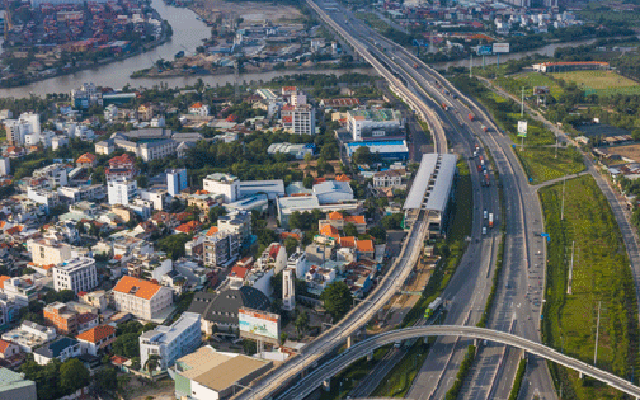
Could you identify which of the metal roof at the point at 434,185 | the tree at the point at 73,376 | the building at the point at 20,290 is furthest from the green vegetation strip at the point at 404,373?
the building at the point at 20,290

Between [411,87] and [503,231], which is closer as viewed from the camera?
[503,231]

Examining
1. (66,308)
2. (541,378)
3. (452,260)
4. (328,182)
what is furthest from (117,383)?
(328,182)

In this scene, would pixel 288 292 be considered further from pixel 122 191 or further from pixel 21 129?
pixel 21 129

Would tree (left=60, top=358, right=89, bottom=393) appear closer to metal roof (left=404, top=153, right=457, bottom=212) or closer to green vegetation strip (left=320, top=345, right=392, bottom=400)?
green vegetation strip (left=320, top=345, right=392, bottom=400)

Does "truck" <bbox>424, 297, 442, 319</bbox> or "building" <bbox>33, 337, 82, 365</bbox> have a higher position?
"building" <bbox>33, 337, 82, 365</bbox>

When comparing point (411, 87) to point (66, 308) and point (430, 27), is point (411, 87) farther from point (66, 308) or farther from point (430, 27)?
point (66, 308)

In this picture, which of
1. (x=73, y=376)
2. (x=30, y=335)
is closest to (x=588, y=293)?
(x=73, y=376)

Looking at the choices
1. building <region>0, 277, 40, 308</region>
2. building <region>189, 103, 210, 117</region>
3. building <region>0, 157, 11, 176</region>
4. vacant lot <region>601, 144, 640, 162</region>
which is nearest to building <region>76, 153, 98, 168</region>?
building <region>0, 157, 11, 176</region>
